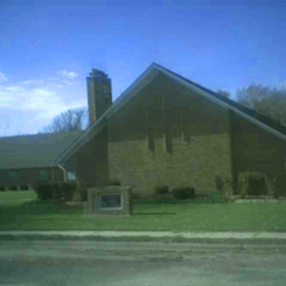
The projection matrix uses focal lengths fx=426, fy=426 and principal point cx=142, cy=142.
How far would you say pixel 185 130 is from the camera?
24.1 meters

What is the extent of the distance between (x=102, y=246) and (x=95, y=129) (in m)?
16.2

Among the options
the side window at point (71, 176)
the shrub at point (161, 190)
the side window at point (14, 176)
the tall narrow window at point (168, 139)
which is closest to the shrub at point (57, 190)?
the side window at point (71, 176)

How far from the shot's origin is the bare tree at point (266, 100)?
2002 inches

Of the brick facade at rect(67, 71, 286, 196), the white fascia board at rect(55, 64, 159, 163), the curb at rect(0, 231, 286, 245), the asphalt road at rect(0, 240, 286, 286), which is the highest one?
the white fascia board at rect(55, 64, 159, 163)

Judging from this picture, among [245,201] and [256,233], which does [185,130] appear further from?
[256,233]

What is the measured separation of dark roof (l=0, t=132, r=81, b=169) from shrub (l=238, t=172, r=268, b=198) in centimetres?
2771

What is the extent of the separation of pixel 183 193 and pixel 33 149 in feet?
96.8

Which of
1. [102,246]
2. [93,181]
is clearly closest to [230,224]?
[102,246]

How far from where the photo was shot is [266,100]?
52.7 m

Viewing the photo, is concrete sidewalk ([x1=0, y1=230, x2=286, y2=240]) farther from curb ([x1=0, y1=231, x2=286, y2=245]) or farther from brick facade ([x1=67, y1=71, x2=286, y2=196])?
brick facade ([x1=67, y1=71, x2=286, y2=196])

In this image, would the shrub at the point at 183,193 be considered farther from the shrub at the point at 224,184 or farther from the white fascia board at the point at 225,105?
the white fascia board at the point at 225,105

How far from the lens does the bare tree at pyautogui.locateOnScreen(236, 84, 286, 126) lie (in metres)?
50.8

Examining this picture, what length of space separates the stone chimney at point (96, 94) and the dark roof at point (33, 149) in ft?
55.8

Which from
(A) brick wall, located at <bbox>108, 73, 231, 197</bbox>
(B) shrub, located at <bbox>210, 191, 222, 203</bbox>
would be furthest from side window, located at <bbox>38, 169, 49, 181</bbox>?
(B) shrub, located at <bbox>210, 191, 222, 203</bbox>
